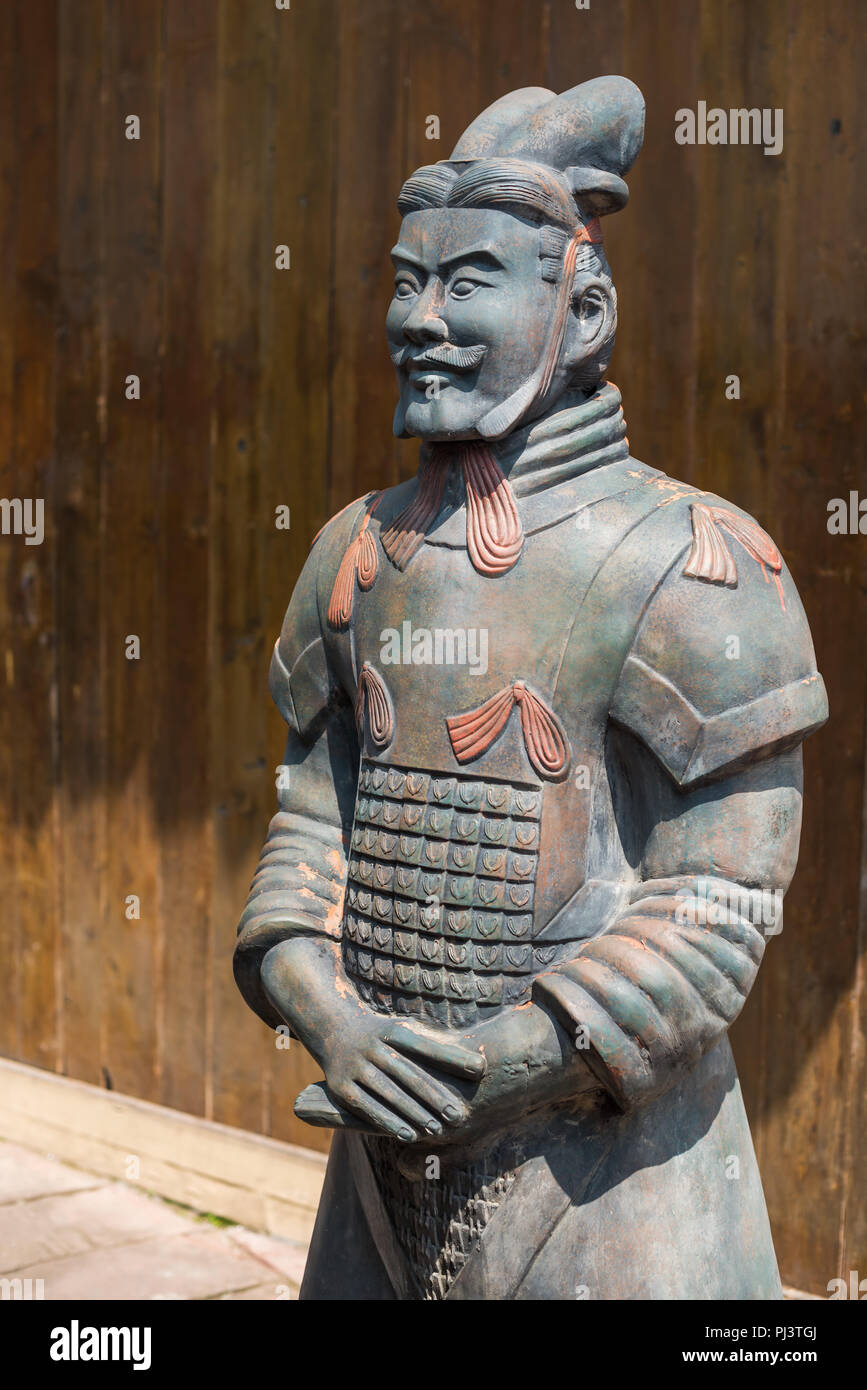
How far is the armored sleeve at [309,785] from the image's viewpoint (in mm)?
2219

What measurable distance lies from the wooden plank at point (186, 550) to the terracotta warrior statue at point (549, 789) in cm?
210

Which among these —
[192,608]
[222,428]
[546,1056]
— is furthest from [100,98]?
[546,1056]

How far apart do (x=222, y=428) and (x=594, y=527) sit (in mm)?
2238

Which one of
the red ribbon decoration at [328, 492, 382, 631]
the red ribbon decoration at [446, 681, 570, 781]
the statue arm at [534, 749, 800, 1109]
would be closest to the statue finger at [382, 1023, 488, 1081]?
the statue arm at [534, 749, 800, 1109]

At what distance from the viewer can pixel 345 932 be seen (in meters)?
2.17

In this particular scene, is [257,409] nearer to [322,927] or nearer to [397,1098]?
[322,927]

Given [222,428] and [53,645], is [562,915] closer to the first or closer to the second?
[222,428]

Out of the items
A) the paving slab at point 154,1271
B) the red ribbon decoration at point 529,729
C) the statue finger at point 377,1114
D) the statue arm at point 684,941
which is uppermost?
the red ribbon decoration at point 529,729

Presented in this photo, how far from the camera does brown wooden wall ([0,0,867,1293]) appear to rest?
3.19 metres

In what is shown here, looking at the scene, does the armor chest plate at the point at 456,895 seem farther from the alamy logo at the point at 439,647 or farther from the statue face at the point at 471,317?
the statue face at the point at 471,317

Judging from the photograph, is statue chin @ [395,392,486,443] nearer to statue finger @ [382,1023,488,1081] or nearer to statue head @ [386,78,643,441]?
statue head @ [386,78,643,441]

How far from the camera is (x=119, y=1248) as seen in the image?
4.10 metres

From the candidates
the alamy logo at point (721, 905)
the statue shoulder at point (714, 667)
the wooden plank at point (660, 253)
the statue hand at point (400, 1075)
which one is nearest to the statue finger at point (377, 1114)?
the statue hand at point (400, 1075)

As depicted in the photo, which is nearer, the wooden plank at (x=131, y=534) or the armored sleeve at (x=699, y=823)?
the armored sleeve at (x=699, y=823)
